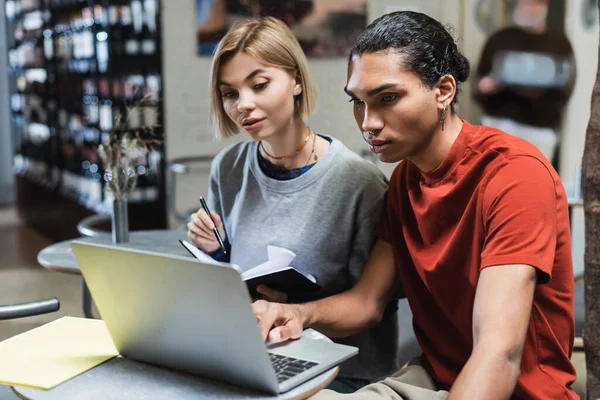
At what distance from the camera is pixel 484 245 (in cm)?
148

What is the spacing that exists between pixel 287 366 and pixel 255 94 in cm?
83

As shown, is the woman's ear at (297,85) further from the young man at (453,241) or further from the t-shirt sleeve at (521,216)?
the t-shirt sleeve at (521,216)

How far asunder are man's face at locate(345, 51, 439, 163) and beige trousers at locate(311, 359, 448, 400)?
47 cm

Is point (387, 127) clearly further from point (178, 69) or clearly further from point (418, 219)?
point (178, 69)

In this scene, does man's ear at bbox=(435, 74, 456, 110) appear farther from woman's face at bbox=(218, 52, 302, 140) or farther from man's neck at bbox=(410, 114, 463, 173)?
woman's face at bbox=(218, 52, 302, 140)

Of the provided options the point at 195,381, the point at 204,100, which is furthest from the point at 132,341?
the point at 204,100

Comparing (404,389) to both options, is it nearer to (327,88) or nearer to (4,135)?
(327,88)

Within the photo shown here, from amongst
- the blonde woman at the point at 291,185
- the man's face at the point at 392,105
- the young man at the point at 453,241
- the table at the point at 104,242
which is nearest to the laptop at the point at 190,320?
the young man at the point at 453,241

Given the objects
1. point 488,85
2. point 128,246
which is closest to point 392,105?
point 128,246

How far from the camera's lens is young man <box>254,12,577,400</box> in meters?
1.38

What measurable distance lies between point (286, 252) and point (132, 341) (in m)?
0.53

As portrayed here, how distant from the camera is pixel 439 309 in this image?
1.69 metres

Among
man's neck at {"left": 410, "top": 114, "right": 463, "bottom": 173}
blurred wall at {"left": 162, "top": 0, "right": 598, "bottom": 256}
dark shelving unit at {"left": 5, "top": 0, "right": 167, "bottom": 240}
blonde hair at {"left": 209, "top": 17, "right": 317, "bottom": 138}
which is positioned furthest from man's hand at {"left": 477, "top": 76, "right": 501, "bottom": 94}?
man's neck at {"left": 410, "top": 114, "right": 463, "bottom": 173}

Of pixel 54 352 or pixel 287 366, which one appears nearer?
pixel 287 366
